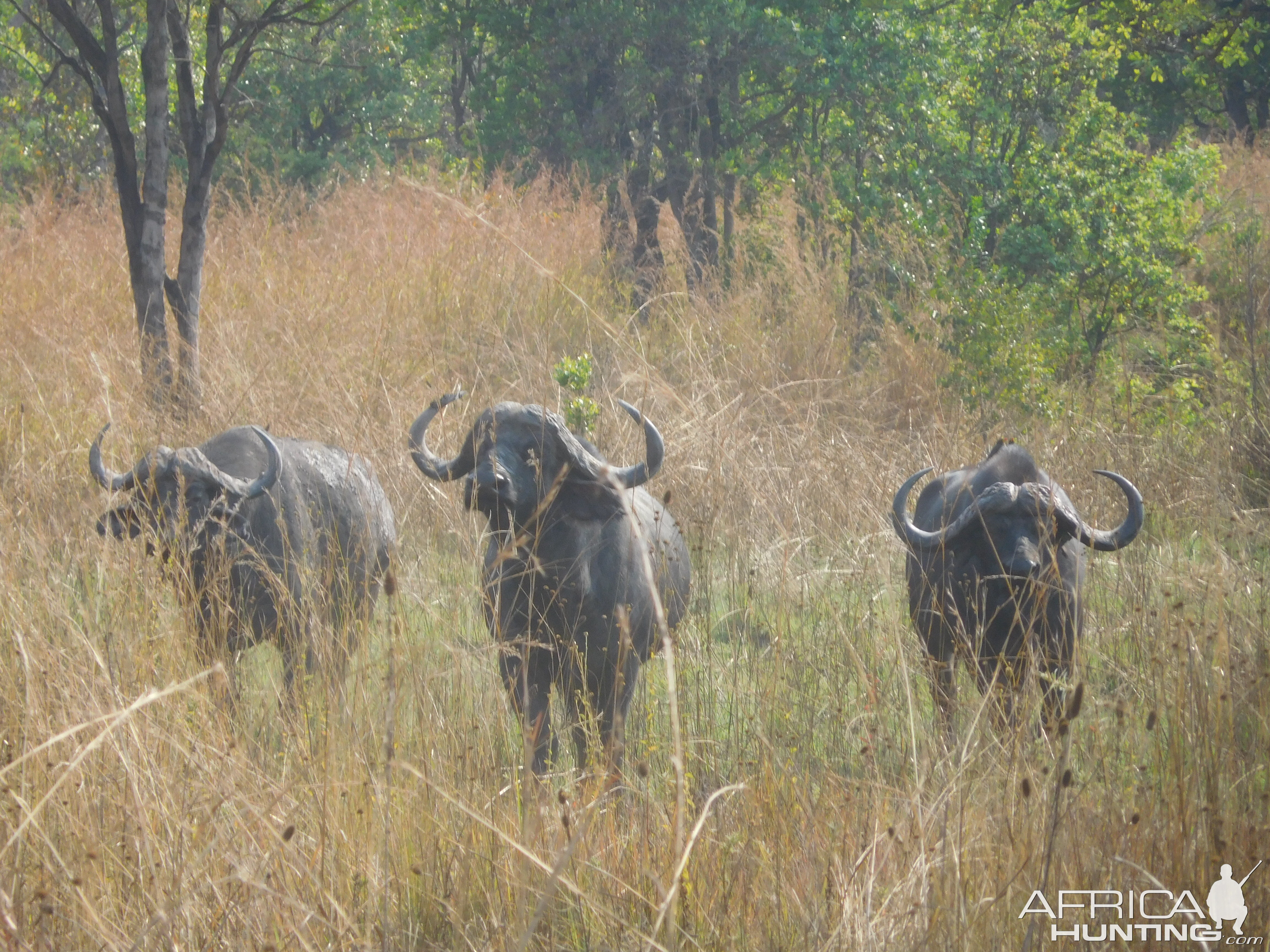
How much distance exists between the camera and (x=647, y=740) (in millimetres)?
3969

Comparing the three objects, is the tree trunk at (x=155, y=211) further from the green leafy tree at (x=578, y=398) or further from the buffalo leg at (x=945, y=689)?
the buffalo leg at (x=945, y=689)

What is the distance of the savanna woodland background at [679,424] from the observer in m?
2.67

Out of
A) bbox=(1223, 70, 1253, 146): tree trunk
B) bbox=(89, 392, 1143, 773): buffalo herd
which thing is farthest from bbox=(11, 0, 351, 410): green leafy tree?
bbox=(1223, 70, 1253, 146): tree trunk

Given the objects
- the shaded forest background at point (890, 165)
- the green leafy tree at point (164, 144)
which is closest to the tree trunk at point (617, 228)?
the shaded forest background at point (890, 165)

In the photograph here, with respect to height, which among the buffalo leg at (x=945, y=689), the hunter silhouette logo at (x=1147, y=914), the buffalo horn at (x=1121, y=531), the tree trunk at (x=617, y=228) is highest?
the tree trunk at (x=617, y=228)

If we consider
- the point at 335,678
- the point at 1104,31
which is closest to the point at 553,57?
the point at 1104,31

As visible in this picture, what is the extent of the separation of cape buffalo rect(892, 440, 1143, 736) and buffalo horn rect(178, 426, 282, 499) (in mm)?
2311

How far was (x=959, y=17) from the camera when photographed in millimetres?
12055

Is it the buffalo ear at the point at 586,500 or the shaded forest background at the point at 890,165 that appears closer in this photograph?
the buffalo ear at the point at 586,500

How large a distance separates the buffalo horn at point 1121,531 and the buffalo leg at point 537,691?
5.99 feet

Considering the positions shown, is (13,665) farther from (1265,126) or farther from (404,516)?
(1265,126)

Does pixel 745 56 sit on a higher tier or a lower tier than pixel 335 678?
higher

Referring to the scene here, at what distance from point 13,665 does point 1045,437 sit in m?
5.34

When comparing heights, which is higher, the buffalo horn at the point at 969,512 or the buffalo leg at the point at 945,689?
the buffalo horn at the point at 969,512
